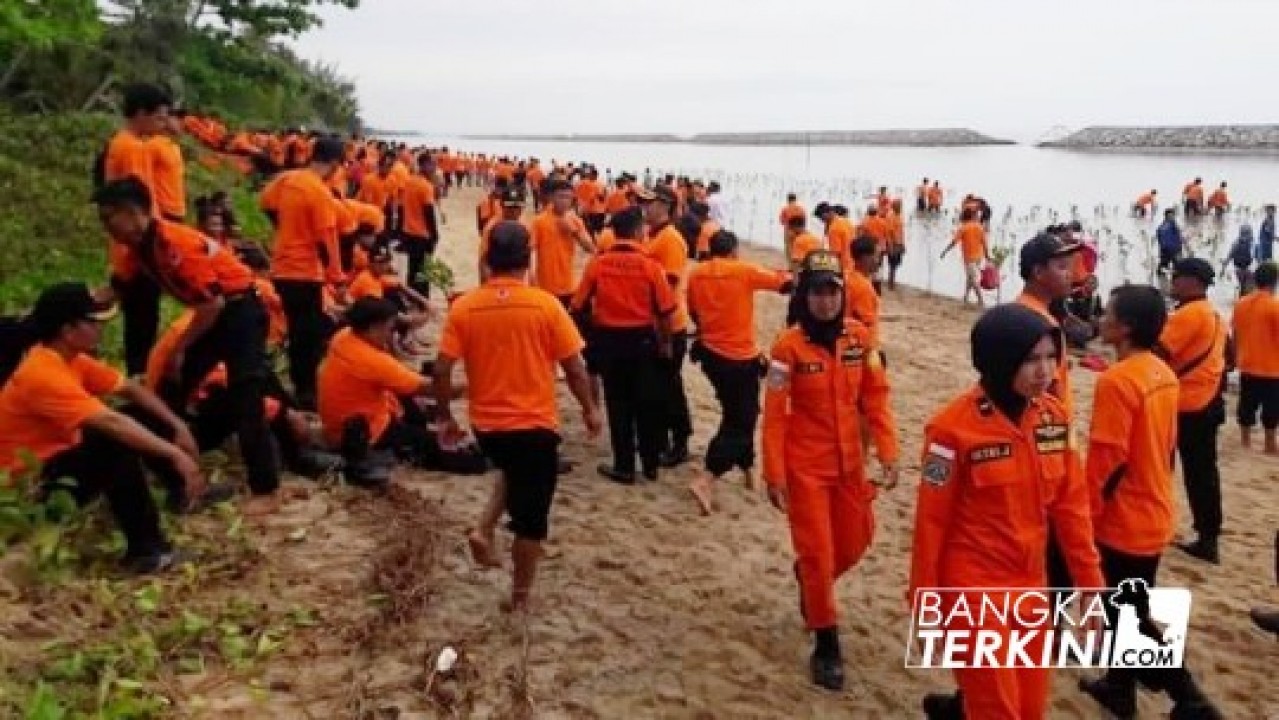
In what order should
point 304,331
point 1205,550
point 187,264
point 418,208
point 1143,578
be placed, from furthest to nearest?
point 418,208, point 304,331, point 1205,550, point 187,264, point 1143,578

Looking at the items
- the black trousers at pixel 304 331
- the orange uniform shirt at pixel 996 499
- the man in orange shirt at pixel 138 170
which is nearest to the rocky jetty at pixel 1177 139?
the black trousers at pixel 304 331

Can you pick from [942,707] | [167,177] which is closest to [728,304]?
[942,707]

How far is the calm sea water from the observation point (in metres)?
24.7

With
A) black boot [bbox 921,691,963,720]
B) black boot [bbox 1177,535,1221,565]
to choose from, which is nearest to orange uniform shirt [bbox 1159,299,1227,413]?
black boot [bbox 1177,535,1221,565]

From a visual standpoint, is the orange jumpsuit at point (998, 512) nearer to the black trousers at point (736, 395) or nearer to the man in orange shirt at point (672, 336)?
the black trousers at point (736, 395)

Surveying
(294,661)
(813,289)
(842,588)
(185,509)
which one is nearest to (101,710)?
(294,661)

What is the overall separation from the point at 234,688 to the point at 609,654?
4.80 feet

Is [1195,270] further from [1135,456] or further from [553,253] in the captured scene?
[553,253]

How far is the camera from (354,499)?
19.4 feet

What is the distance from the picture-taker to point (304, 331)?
7309 mm

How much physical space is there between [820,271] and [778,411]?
1.94ft

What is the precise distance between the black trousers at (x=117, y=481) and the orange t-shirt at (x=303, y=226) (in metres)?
2.39

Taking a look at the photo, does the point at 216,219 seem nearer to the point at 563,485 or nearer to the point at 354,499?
the point at 354,499

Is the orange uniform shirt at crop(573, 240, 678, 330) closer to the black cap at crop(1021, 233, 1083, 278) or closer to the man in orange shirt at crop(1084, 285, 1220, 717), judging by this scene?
the black cap at crop(1021, 233, 1083, 278)
